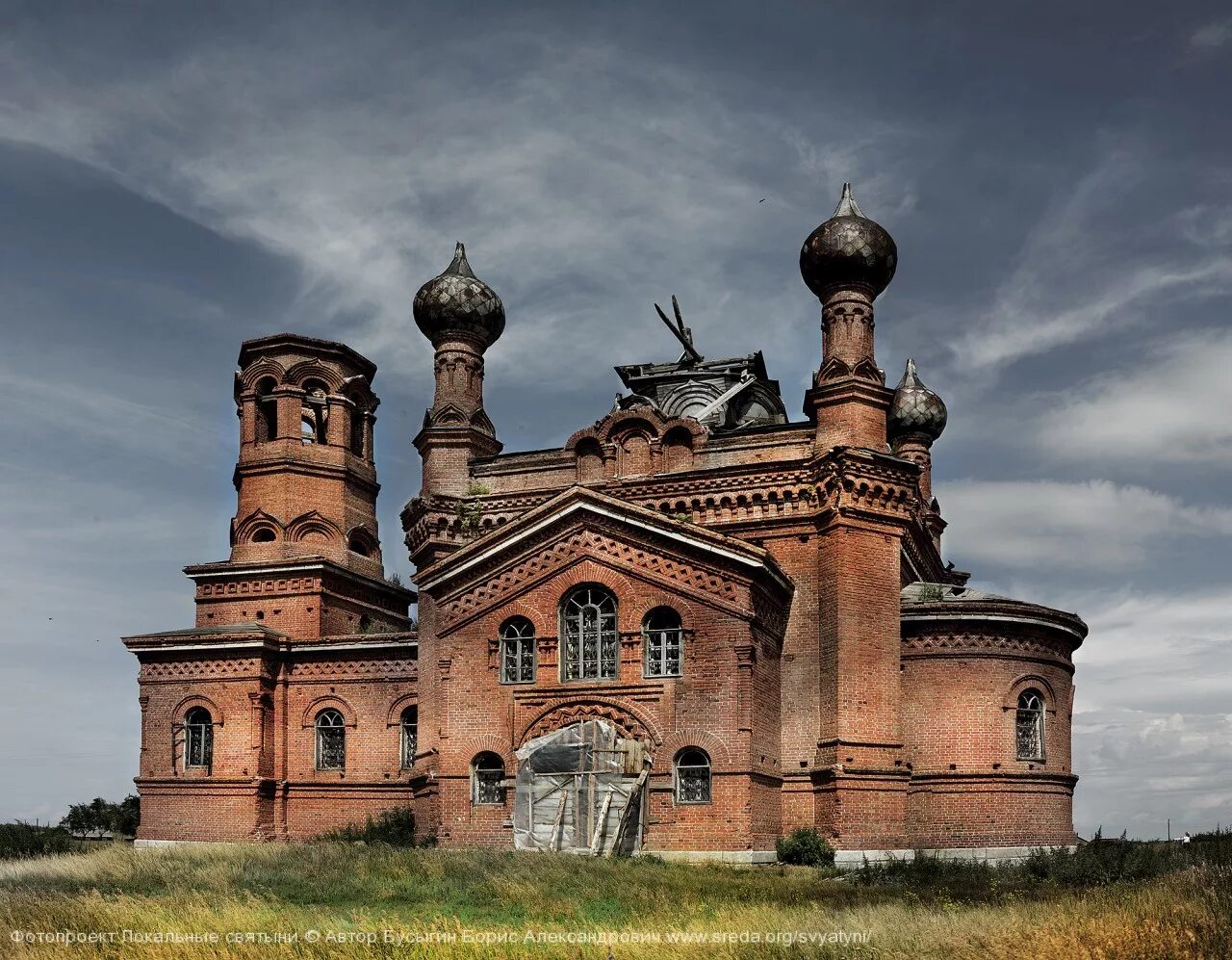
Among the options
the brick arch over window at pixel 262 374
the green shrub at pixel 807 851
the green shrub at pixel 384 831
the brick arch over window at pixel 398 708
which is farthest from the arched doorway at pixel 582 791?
the brick arch over window at pixel 262 374

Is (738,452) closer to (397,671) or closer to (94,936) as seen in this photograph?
(397,671)

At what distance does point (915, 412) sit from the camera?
118 ft

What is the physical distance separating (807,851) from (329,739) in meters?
10.9

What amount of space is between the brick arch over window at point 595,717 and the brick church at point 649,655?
3 cm

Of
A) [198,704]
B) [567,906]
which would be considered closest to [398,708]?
[198,704]

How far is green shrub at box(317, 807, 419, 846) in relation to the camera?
26.3 m

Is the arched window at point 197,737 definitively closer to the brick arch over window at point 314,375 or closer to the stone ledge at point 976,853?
the brick arch over window at point 314,375

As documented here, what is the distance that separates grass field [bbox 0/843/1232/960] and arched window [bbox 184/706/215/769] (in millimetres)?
7559

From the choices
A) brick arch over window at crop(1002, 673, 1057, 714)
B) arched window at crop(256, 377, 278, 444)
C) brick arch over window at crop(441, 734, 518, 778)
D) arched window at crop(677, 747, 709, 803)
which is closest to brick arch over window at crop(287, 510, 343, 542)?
arched window at crop(256, 377, 278, 444)

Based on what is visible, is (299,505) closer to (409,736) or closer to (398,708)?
(398,708)

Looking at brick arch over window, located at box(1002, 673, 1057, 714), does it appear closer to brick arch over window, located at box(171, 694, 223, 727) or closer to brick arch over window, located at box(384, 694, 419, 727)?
brick arch over window, located at box(384, 694, 419, 727)

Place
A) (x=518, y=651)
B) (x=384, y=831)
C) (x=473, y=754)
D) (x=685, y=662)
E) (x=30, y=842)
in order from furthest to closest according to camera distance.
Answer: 1. (x=30, y=842)
2. (x=384, y=831)
3. (x=518, y=651)
4. (x=473, y=754)
5. (x=685, y=662)

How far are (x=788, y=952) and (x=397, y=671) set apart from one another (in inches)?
675

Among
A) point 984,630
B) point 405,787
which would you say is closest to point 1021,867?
point 984,630
